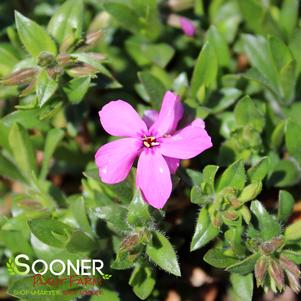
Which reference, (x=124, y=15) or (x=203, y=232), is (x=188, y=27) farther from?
(x=203, y=232)

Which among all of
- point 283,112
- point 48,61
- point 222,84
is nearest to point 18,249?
point 48,61

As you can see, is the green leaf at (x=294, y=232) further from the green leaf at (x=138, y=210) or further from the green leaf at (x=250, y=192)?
the green leaf at (x=138, y=210)

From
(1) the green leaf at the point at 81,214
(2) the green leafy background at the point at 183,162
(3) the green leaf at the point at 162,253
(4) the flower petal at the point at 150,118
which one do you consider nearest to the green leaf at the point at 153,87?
(2) the green leafy background at the point at 183,162

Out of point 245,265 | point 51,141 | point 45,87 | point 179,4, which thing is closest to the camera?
point 245,265

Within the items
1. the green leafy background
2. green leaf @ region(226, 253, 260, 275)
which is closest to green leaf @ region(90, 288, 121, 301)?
the green leafy background

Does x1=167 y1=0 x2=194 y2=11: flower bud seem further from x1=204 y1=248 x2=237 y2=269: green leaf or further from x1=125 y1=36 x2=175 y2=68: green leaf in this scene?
x1=204 y1=248 x2=237 y2=269: green leaf

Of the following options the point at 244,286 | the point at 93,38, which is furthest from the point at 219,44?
the point at 244,286

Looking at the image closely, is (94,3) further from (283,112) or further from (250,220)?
(250,220)
